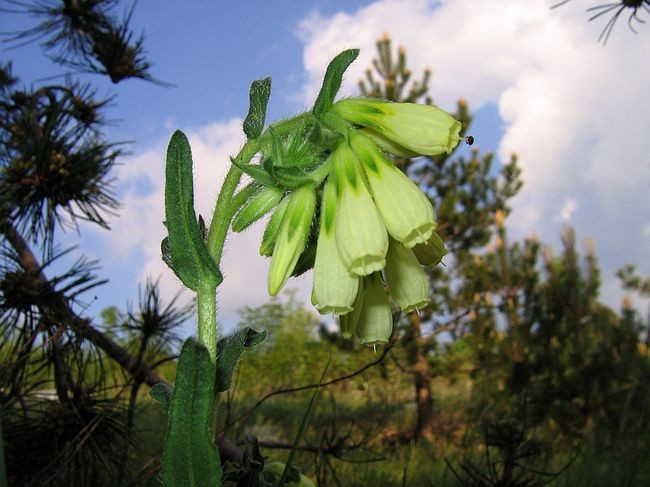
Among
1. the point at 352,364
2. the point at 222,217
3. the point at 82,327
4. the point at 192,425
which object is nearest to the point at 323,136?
the point at 222,217

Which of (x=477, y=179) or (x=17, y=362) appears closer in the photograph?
(x=17, y=362)

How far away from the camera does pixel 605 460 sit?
11.7ft

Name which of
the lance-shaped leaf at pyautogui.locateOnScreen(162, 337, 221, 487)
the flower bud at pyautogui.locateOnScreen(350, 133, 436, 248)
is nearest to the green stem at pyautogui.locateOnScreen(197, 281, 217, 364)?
the lance-shaped leaf at pyautogui.locateOnScreen(162, 337, 221, 487)

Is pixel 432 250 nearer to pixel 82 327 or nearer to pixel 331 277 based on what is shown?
pixel 331 277

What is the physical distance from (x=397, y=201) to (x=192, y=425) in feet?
1.52

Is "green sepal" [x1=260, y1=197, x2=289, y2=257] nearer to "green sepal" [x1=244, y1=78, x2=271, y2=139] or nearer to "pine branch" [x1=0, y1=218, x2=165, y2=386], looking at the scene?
"green sepal" [x1=244, y1=78, x2=271, y2=139]

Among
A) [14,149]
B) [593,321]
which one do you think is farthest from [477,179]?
[14,149]

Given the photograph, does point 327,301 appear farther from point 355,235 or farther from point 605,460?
point 605,460

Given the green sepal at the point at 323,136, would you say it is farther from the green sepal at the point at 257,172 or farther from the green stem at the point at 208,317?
the green stem at the point at 208,317

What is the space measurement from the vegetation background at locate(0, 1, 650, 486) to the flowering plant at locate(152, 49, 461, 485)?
329mm

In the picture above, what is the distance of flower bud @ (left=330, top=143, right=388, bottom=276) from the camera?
3.10ft

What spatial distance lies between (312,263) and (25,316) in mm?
1529

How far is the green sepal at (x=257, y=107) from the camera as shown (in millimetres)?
1121

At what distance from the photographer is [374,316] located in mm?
1103
